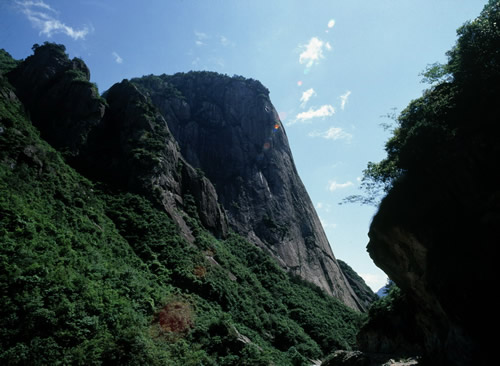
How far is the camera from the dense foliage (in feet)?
43.7

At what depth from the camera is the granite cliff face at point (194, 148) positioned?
4022cm

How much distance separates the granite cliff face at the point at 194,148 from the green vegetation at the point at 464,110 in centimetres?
2816

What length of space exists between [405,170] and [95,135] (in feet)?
136

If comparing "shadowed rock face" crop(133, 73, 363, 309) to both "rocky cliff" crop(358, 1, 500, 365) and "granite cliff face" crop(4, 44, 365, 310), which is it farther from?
"rocky cliff" crop(358, 1, 500, 365)

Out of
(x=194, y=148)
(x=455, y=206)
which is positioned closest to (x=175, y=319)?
(x=455, y=206)

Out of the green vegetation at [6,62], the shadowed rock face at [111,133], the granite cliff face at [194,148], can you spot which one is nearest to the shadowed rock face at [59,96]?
the shadowed rock face at [111,133]

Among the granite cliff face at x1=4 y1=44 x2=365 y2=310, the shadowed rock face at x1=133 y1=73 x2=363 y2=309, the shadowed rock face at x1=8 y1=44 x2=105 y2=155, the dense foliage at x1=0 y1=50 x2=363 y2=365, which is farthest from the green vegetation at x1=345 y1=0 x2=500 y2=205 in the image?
the shadowed rock face at x1=133 y1=73 x2=363 y2=309

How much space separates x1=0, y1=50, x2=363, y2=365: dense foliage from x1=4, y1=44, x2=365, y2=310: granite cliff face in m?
5.22

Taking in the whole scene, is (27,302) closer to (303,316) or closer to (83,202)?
(83,202)

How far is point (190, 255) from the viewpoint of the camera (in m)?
31.5

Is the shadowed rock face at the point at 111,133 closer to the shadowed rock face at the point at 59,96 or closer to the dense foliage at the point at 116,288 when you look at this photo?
the shadowed rock face at the point at 59,96

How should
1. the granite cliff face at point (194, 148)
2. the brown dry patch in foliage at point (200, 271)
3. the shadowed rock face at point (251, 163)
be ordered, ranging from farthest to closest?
1. the shadowed rock face at point (251, 163)
2. the granite cliff face at point (194, 148)
3. the brown dry patch in foliage at point (200, 271)

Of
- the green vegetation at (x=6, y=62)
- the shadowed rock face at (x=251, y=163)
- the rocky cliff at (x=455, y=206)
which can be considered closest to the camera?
the rocky cliff at (x=455, y=206)

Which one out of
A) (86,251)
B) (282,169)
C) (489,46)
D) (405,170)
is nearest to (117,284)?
(86,251)
